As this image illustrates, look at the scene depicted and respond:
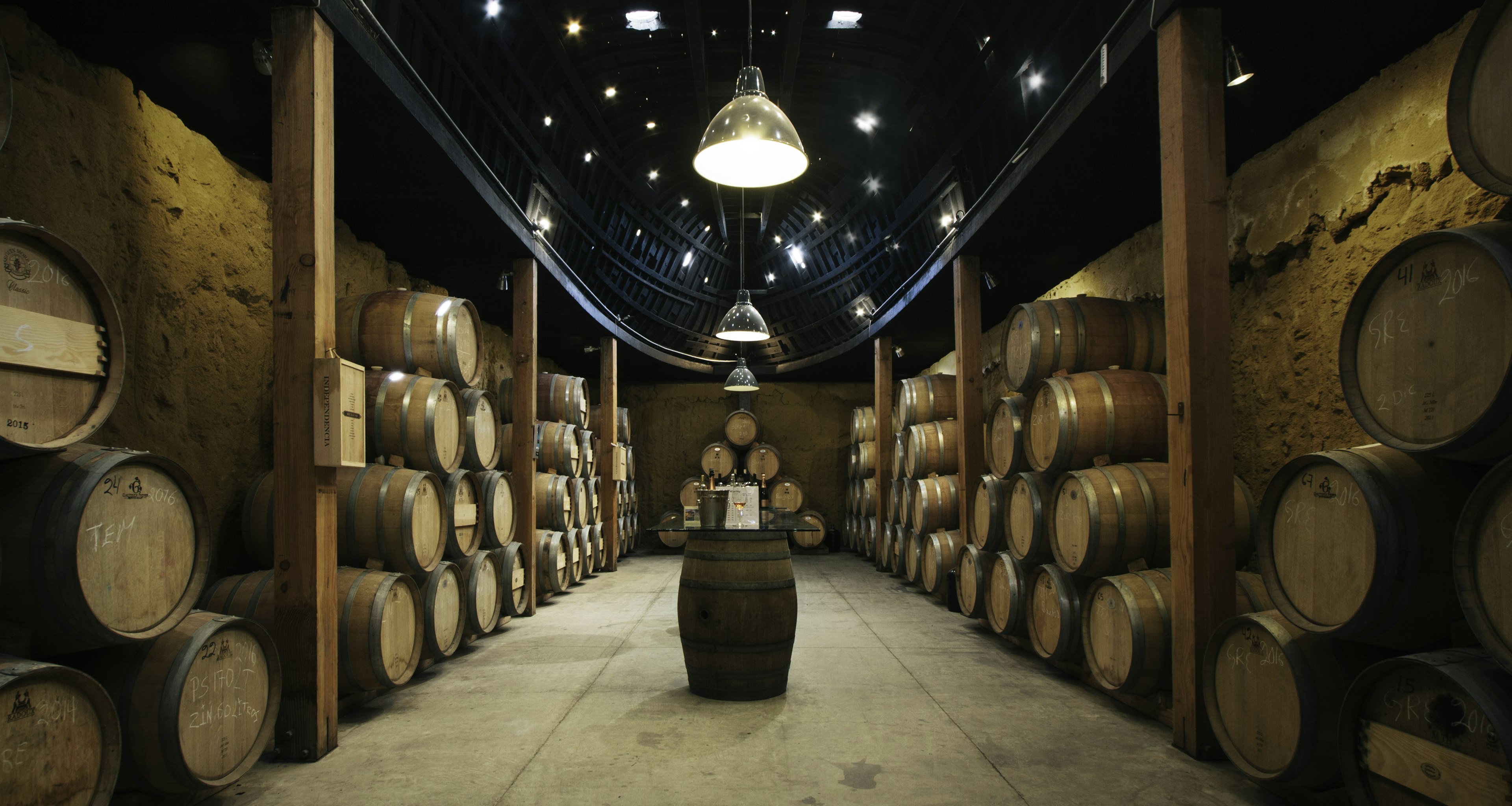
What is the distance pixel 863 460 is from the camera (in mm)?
11641

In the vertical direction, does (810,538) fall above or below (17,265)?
below

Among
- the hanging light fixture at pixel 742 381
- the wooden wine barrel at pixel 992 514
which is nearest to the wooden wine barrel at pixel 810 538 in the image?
the hanging light fixture at pixel 742 381

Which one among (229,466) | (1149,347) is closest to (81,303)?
(229,466)

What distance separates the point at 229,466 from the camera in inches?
176

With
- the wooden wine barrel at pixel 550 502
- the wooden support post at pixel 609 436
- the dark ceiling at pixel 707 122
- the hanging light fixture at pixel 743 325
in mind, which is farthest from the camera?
the wooden support post at pixel 609 436

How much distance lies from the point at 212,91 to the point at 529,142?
117 inches

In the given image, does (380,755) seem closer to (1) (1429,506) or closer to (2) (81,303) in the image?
(2) (81,303)

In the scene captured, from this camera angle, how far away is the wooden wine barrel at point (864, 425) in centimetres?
1162

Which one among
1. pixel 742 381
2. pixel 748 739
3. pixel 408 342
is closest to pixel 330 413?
pixel 408 342

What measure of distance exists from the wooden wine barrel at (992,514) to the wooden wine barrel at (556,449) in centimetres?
457

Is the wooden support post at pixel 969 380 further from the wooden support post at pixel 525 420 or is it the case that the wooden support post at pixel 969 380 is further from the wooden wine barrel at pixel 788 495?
the wooden wine barrel at pixel 788 495

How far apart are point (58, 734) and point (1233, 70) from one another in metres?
4.93

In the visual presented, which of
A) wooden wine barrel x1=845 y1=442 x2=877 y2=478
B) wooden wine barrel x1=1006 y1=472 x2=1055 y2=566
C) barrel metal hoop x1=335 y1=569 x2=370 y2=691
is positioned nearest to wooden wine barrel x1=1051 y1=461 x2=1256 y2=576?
wooden wine barrel x1=1006 y1=472 x2=1055 y2=566

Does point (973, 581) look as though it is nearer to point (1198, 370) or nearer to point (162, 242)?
point (1198, 370)
